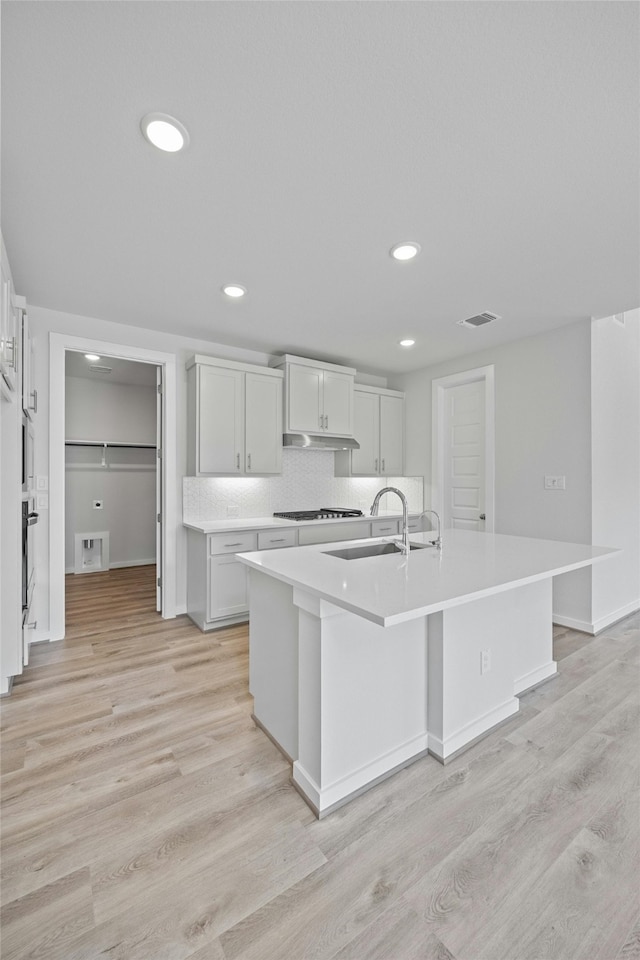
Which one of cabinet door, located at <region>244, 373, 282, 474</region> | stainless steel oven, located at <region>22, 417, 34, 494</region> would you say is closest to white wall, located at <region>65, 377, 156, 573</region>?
cabinet door, located at <region>244, 373, 282, 474</region>

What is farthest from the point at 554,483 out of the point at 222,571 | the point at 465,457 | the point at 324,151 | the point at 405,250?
the point at 324,151

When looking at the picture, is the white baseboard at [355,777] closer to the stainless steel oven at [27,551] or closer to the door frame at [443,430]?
the stainless steel oven at [27,551]

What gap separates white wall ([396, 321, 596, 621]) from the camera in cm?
354

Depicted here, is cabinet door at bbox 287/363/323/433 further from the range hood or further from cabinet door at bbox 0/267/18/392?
cabinet door at bbox 0/267/18/392

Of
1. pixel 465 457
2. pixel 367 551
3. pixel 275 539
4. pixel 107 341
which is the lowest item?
pixel 275 539

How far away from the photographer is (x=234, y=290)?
116 inches

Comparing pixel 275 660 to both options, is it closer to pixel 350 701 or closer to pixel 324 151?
pixel 350 701

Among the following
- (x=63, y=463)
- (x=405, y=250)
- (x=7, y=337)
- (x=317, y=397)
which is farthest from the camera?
(x=317, y=397)

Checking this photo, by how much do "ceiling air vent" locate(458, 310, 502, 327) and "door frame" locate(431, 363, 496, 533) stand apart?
0.79 m

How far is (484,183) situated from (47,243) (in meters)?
2.30

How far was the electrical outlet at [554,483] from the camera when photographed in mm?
3689

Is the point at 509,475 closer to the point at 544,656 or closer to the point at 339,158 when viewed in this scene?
the point at 544,656

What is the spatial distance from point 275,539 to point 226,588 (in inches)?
23.8

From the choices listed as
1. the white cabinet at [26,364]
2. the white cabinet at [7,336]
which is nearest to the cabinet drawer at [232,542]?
the white cabinet at [26,364]
